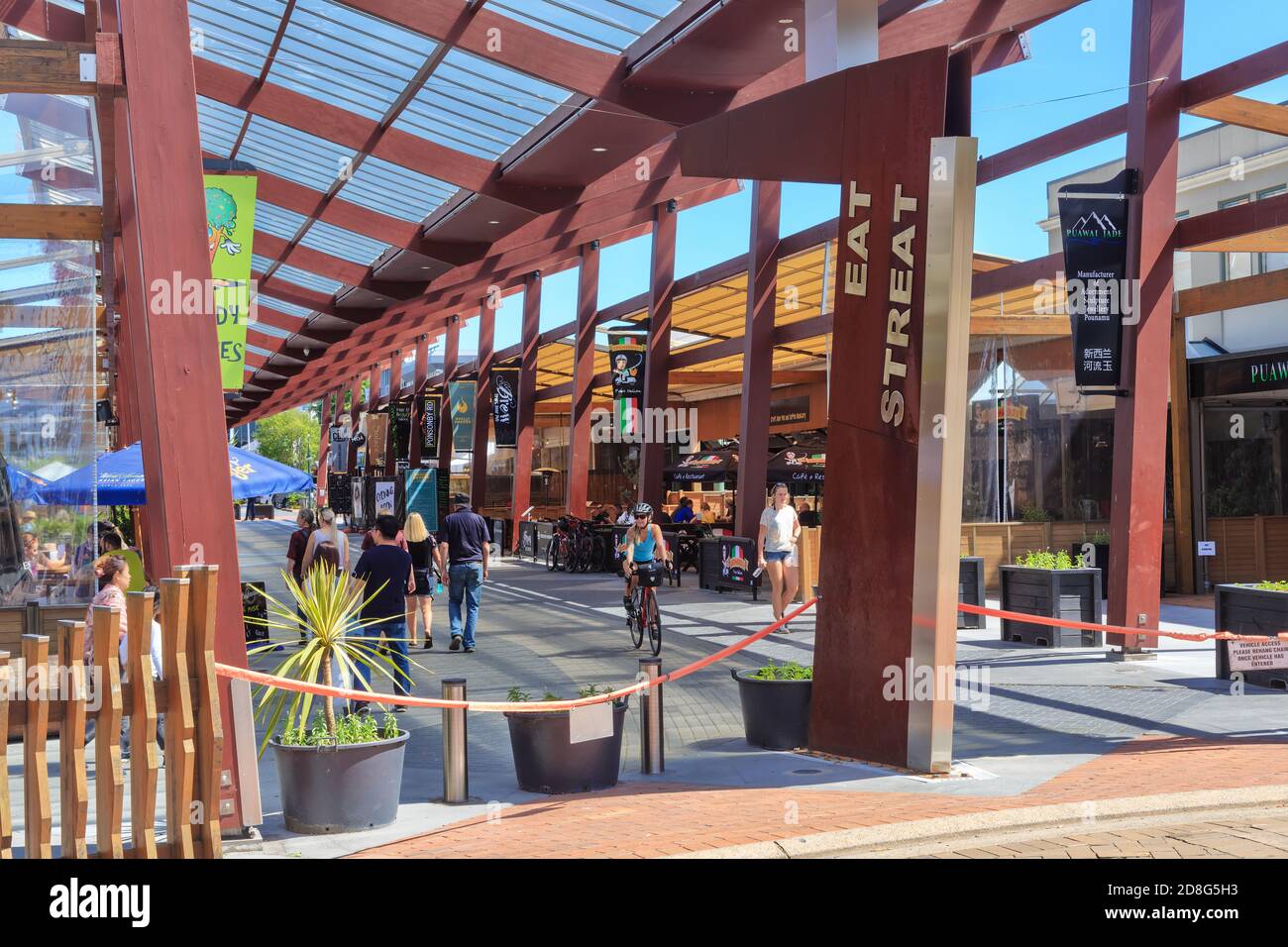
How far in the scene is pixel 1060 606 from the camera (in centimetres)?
1403

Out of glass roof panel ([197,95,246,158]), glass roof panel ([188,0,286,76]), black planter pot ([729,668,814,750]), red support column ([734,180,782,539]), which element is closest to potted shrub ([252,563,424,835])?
black planter pot ([729,668,814,750])

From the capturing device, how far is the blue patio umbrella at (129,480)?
10164 mm

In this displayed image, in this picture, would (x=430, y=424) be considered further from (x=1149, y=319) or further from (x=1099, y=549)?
(x=1149, y=319)

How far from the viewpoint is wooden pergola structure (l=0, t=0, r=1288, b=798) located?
22.1 ft

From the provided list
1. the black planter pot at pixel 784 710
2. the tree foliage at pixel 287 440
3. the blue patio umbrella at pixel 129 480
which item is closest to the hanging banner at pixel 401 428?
the blue patio umbrella at pixel 129 480

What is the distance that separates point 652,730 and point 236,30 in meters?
12.4

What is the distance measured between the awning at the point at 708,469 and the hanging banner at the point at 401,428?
1397 centimetres

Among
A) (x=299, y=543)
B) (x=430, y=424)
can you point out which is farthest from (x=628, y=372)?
(x=430, y=424)

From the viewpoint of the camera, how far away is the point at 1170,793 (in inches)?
269

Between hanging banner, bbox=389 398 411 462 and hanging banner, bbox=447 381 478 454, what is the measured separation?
18.8ft

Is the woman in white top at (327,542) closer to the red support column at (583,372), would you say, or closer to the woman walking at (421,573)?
the woman walking at (421,573)
